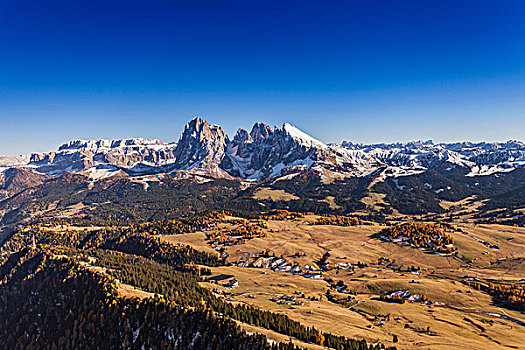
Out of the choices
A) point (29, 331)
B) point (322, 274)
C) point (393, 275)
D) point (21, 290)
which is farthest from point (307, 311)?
point (21, 290)

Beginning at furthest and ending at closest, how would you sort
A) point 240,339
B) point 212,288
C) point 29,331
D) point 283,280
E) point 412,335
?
point 283,280, point 212,288, point 29,331, point 412,335, point 240,339

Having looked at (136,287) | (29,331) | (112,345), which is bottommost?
(29,331)

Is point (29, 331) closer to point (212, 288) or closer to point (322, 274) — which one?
point (212, 288)

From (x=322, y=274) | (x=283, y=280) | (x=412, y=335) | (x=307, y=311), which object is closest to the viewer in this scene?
(x=412, y=335)

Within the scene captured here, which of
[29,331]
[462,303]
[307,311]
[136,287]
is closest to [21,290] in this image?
[29,331]

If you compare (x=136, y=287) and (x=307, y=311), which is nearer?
(x=307, y=311)

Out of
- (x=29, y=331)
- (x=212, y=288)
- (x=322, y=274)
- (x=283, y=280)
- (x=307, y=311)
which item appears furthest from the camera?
(x=322, y=274)

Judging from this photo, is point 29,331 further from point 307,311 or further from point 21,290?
point 307,311

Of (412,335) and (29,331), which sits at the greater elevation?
(412,335)

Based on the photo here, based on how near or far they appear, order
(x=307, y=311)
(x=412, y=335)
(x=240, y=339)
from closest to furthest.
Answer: (x=240, y=339), (x=412, y=335), (x=307, y=311)
